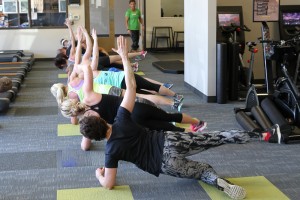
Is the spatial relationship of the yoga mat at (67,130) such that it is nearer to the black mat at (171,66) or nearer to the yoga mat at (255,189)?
the yoga mat at (255,189)

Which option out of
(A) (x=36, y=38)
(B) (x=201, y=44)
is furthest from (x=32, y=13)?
(B) (x=201, y=44)

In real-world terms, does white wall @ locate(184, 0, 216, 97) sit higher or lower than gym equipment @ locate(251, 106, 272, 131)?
higher

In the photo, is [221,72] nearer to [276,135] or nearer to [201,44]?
[201,44]

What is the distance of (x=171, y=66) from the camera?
10.2m

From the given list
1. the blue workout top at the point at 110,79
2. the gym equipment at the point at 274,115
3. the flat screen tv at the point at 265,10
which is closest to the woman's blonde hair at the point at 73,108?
the blue workout top at the point at 110,79

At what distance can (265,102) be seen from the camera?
5.25 meters

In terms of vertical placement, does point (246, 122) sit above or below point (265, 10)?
below

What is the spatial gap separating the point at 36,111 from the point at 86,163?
2522mm

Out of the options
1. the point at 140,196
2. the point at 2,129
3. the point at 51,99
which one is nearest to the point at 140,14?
the point at 51,99

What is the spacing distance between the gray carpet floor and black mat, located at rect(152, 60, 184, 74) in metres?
3.37

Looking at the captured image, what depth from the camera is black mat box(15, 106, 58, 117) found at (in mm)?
6262

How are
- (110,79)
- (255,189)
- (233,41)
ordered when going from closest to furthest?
(255,189), (110,79), (233,41)

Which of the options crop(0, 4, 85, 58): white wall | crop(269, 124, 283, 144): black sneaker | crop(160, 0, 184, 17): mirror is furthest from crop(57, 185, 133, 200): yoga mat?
crop(160, 0, 184, 17): mirror

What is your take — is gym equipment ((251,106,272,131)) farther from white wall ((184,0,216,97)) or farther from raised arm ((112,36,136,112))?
raised arm ((112,36,136,112))
